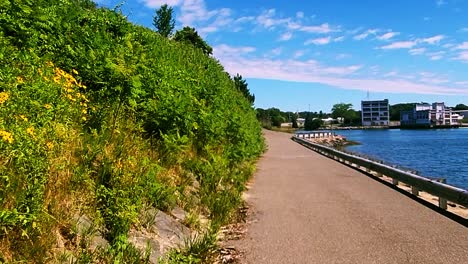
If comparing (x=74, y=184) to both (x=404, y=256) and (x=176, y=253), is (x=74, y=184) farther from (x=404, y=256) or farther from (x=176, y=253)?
(x=404, y=256)

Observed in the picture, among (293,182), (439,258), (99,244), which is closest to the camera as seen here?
(99,244)

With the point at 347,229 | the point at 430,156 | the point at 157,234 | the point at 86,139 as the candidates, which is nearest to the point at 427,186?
the point at 347,229

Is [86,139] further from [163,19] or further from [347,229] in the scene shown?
[163,19]

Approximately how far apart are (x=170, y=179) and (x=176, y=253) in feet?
8.15

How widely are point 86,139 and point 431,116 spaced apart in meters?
193

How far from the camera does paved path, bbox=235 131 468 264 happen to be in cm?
660

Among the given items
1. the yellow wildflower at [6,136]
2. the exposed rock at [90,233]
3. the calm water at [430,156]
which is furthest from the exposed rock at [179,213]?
the calm water at [430,156]

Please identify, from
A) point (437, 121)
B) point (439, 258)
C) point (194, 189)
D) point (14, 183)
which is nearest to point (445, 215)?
point (439, 258)

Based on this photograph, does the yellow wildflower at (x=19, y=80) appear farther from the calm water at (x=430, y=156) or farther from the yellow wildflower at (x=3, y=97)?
the calm water at (x=430, y=156)

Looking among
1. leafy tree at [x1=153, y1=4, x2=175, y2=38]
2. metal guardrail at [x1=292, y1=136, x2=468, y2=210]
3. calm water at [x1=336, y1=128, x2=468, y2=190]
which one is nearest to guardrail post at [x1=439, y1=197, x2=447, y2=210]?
metal guardrail at [x1=292, y1=136, x2=468, y2=210]

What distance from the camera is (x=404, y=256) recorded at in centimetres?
651

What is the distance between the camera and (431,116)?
18112 centimetres

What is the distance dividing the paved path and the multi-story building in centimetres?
18032

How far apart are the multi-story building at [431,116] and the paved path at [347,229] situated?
180323 mm
